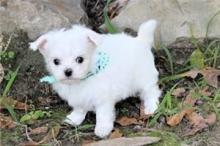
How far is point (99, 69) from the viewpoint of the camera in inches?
175

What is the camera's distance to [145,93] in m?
4.80

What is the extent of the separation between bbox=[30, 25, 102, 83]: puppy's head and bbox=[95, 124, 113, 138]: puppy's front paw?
37 cm

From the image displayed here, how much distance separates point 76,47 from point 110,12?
1518 mm

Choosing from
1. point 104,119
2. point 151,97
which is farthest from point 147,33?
point 104,119

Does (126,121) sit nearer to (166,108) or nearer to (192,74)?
(166,108)

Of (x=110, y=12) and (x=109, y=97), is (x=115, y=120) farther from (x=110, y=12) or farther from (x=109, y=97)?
(x=110, y=12)

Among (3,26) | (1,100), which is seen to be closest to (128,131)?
(1,100)

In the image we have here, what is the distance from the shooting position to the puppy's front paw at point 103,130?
4.45m

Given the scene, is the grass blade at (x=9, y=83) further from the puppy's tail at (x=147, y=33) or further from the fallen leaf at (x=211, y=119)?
the fallen leaf at (x=211, y=119)

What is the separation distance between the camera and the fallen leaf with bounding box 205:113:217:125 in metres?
4.52

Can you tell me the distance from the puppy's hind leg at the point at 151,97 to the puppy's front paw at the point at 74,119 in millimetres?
441

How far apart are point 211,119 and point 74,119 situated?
2.99 feet

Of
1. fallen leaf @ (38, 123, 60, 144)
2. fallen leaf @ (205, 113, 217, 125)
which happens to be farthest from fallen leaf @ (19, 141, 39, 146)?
fallen leaf @ (205, 113, 217, 125)

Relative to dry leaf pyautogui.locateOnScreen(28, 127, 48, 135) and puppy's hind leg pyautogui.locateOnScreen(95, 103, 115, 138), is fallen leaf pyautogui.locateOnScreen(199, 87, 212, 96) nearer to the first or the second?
puppy's hind leg pyautogui.locateOnScreen(95, 103, 115, 138)
